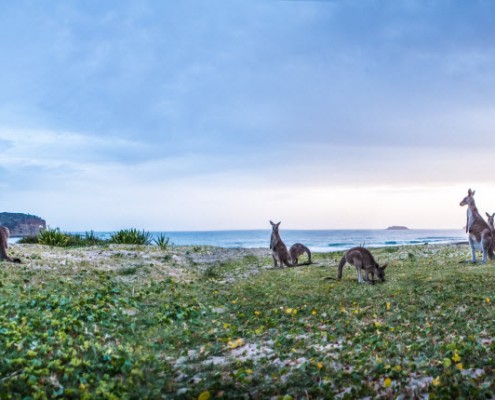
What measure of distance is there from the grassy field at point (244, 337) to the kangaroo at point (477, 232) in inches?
157

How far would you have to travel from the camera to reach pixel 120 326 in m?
10.4

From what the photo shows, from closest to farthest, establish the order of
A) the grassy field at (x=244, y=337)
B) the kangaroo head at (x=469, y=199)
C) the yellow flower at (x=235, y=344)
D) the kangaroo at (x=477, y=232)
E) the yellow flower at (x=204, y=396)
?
1. the yellow flower at (x=204, y=396)
2. the grassy field at (x=244, y=337)
3. the yellow flower at (x=235, y=344)
4. the kangaroo at (x=477, y=232)
5. the kangaroo head at (x=469, y=199)

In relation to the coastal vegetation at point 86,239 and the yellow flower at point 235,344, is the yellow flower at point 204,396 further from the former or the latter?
the coastal vegetation at point 86,239

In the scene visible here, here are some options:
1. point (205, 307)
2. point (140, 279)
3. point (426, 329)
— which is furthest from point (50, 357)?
point (140, 279)

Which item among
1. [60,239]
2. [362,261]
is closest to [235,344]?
[362,261]

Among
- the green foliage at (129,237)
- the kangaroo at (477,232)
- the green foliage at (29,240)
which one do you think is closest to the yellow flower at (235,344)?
the kangaroo at (477,232)

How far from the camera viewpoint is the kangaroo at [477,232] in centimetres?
2008

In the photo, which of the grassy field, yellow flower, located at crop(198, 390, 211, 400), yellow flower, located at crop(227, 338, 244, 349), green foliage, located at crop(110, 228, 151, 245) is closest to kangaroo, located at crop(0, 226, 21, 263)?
the grassy field

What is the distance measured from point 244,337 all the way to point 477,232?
14406 mm

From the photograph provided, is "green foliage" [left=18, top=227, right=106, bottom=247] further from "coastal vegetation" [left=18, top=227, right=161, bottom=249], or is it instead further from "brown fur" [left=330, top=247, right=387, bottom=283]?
"brown fur" [left=330, top=247, right=387, bottom=283]

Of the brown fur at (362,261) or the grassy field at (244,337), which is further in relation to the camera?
the brown fur at (362,261)

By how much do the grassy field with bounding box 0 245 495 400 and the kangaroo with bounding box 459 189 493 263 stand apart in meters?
3.98

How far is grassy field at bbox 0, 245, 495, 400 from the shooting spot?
707cm

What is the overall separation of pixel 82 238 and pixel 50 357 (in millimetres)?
28939
